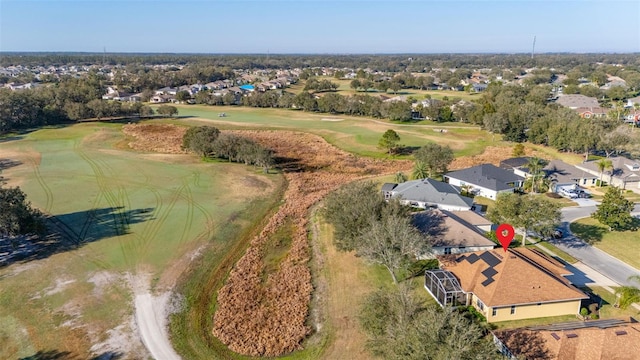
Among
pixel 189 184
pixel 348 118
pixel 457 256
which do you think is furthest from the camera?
pixel 348 118

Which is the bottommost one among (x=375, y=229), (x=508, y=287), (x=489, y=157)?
(x=489, y=157)

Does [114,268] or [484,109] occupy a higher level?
[484,109]

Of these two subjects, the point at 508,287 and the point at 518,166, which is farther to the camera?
the point at 518,166

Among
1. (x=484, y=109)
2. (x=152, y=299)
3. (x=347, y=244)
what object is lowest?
(x=152, y=299)

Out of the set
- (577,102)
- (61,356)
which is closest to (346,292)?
(61,356)

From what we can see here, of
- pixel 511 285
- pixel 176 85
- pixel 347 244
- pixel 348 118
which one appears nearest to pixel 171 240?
pixel 347 244

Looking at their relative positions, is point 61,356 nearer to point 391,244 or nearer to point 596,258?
point 391,244

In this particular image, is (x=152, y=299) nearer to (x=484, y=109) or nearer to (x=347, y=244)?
(x=347, y=244)
